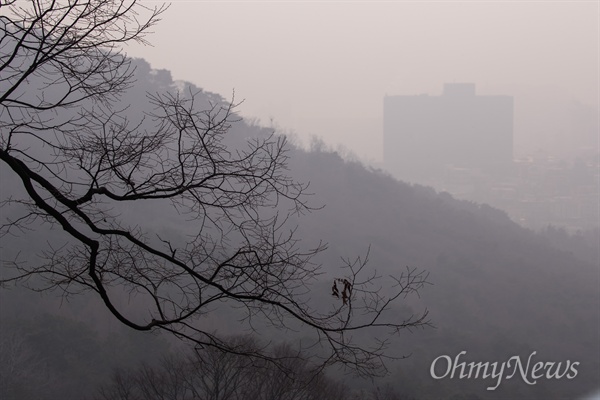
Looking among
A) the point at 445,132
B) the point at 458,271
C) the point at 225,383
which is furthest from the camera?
the point at 445,132

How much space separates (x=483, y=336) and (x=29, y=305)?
1879 cm

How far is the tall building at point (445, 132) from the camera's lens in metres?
85.6

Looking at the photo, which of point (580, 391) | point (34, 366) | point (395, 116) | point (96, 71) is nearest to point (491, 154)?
point (395, 116)

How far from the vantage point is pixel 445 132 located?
87.6 m

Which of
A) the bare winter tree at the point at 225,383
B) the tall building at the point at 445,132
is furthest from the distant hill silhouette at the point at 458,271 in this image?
the tall building at the point at 445,132

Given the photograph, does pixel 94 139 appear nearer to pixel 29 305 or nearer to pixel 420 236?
pixel 29 305

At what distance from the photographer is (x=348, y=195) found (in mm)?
49906

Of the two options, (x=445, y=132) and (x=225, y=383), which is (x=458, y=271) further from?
(x=445, y=132)

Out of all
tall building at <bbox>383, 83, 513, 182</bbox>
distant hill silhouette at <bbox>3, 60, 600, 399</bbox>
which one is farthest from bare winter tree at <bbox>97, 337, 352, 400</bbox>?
tall building at <bbox>383, 83, 513, 182</bbox>

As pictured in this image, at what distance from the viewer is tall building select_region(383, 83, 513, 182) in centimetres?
A: 8562

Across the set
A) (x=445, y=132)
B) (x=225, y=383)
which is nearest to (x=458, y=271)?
(x=225, y=383)

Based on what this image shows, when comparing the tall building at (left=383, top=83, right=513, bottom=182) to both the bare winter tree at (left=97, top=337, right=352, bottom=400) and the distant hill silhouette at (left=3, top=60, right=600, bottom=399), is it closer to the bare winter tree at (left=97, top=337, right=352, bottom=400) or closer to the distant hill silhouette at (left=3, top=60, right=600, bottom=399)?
the distant hill silhouette at (left=3, top=60, right=600, bottom=399)

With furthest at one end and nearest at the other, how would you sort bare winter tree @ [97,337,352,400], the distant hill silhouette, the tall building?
1. the tall building
2. the distant hill silhouette
3. bare winter tree @ [97,337,352,400]

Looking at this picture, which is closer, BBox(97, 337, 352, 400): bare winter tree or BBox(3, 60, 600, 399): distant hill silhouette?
BBox(97, 337, 352, 400): bare winter tree
